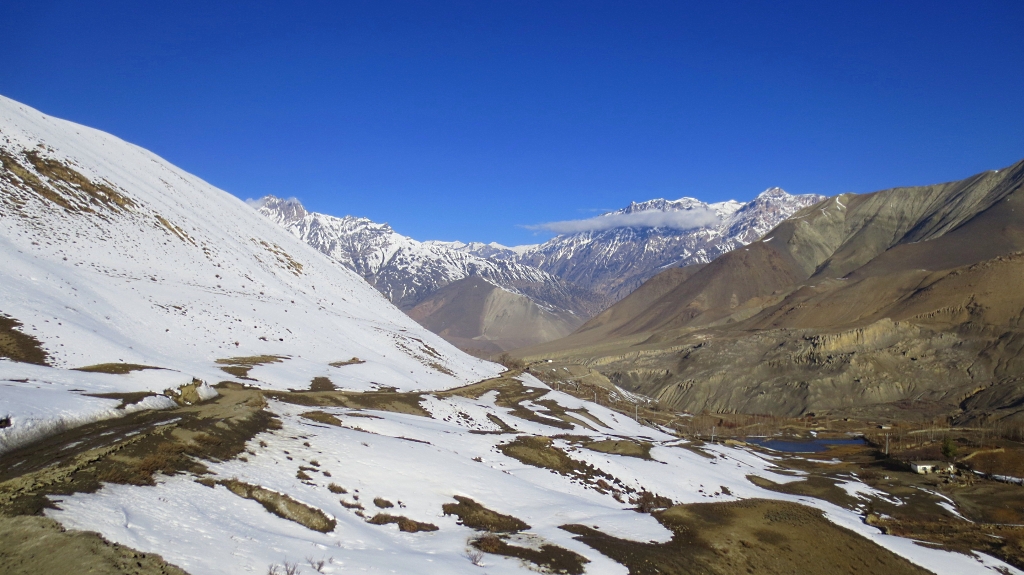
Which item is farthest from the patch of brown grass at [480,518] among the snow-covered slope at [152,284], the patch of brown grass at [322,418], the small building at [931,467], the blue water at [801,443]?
the blue water at [801,443]

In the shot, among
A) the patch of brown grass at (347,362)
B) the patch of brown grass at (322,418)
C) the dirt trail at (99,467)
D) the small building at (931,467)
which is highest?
the small building at (931,467)

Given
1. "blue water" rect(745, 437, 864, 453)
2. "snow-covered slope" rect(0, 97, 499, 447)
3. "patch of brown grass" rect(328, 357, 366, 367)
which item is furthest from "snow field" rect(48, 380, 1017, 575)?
"blue water" rect(745, 437, 864, 453)

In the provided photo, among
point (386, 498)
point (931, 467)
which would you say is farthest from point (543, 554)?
point (931, 467)

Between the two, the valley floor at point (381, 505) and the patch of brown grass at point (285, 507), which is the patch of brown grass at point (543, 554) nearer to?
the valley floor at point (381, 505)

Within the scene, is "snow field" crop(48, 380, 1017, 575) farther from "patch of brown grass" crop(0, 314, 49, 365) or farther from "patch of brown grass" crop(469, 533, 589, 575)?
"patch of brown grass" crop(0, 314, 49, 365)

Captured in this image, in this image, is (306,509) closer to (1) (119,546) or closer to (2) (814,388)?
(1) (119,546)
